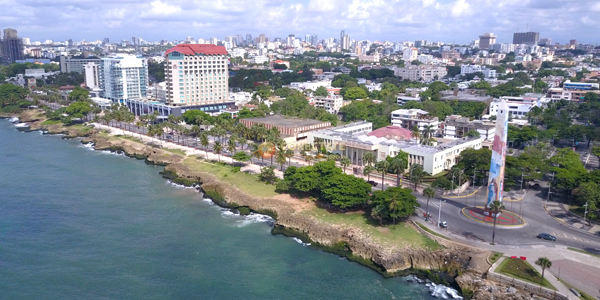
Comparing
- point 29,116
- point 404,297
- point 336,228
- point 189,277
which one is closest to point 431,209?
point 336,228

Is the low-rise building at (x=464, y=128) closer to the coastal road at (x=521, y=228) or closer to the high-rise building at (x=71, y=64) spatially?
the coastal road at (x=521, y=228)

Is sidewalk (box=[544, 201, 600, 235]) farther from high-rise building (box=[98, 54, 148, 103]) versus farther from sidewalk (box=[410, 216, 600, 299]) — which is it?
high-rise building (box=[98, 54, 148, 103])

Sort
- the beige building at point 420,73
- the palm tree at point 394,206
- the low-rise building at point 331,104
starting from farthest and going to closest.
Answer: the beige building at point 420,73 < the low-rise building at point 331,104 < the palm tree at point 394,206

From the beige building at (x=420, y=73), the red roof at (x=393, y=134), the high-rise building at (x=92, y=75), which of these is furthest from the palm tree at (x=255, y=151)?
the beige building at (x=420, y=73)

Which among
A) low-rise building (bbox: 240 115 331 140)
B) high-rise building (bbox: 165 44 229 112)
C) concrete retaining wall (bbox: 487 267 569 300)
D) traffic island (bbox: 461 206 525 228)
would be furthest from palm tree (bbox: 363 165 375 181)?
high-rise building (bbox: 165 44 229 112)

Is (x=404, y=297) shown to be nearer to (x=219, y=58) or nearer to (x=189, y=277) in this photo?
(x=189, y=277)

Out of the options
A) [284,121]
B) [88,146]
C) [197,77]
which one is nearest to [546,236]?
[284,121]
